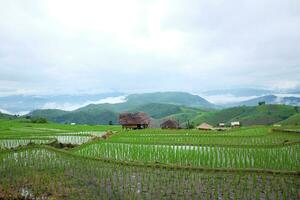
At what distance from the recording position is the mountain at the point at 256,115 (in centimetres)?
Answer: 7819

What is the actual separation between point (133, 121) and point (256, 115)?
5445 centimetres

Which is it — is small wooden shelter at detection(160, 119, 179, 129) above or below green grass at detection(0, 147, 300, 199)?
above

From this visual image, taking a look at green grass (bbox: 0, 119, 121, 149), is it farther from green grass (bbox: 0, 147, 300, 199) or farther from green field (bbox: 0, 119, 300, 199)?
green grass (bbox: 0, 147, 300, 199)

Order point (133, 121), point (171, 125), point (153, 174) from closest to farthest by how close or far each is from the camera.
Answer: point (153, 174) < point (133, 121) < point (171, 125)

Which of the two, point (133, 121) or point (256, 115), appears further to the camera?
point (256, 115)

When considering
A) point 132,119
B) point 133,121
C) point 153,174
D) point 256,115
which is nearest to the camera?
point 153,174

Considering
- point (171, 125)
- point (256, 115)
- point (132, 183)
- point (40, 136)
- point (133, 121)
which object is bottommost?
point (132, 183)

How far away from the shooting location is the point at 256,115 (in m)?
83.7

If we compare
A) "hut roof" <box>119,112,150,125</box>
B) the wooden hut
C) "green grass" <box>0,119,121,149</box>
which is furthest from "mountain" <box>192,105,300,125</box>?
"green grass" <box>0,119,121,149</box>

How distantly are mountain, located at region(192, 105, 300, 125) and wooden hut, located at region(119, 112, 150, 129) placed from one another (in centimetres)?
4606

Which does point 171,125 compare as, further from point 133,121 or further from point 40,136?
point 40,136

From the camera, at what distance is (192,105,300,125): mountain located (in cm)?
7819

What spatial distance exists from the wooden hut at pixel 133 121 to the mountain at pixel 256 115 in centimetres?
4606

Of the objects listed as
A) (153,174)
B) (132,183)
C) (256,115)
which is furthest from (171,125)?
(256,115)
